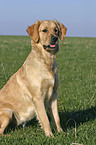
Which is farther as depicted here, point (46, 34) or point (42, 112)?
point (46, 34)

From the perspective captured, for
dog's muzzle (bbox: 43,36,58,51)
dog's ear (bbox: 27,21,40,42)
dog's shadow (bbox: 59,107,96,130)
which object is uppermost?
dog's ear (bbox: 27,21,40,42)

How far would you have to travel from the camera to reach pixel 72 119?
382cm

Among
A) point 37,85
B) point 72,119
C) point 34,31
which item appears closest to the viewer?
point 37,85

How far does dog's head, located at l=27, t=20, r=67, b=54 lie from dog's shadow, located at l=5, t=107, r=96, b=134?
133 cm

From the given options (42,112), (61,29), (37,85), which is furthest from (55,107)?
(61,29)

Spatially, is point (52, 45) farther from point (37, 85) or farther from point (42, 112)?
point (42, 112)

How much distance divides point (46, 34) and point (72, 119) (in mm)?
1547

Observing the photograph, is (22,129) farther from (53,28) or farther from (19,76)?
(53,28)

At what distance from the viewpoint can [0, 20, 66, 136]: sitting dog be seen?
3.53m

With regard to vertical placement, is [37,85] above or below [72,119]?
above

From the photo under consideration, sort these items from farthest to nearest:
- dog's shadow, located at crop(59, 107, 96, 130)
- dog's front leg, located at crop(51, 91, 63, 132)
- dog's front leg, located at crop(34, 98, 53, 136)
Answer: dog's shadow, located at crop(59, 107, 96, 130), dog's front leg, located at crop(51, 91, 63, 132), dog's front leg, located at crop(34, 98, 53, 136)

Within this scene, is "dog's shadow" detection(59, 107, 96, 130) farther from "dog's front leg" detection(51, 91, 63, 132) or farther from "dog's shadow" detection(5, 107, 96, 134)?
"dog's front leg" detection(51, 91, 63, 132)

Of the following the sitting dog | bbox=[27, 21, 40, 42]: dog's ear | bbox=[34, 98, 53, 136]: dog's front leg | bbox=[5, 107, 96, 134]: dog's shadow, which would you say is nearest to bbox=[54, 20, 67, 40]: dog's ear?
the sitting dog

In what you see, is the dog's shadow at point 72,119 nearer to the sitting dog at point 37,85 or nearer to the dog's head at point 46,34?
the sitting dog at point 37,85
